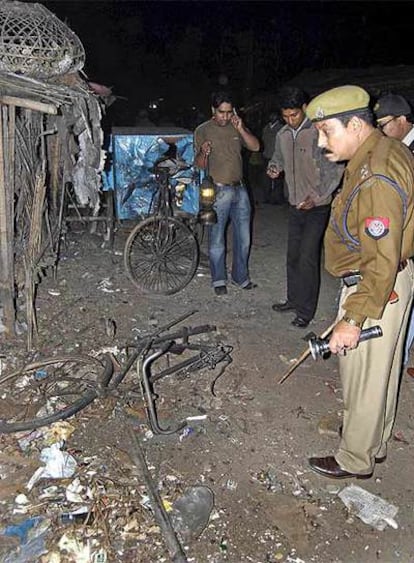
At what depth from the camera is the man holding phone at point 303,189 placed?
4625 mm

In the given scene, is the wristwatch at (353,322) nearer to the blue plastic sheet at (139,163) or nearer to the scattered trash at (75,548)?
the scattered trash at (75,548)

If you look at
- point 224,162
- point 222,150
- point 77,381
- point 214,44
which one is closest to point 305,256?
point 224,162

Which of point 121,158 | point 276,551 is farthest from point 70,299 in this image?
point 276,551

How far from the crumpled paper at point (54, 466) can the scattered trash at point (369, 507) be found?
169 cm

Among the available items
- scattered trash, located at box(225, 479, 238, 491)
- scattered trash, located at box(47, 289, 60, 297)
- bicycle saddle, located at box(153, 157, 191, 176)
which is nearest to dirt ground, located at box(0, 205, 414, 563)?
scattered trash, located at box(225, 479, 238, 491)

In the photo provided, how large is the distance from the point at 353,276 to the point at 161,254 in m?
3.45

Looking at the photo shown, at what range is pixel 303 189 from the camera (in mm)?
4777

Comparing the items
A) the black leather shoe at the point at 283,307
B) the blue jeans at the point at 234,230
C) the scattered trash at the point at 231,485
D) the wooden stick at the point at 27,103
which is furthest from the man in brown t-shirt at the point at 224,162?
the scattered trash at the point at 231,485

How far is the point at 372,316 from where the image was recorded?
2.51 metres

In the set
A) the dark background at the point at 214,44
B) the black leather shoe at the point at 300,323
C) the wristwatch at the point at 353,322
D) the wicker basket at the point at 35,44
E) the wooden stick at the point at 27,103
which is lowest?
the black leather shoe at the point at 300,323

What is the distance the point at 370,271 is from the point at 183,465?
5.84 ft

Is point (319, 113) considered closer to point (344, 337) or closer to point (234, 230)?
point (344, 337)

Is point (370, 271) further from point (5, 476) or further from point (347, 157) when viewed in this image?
point (5, 476)

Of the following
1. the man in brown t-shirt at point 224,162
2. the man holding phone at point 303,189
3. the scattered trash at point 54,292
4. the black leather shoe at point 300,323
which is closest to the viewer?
the man holding phone at point 303,189
